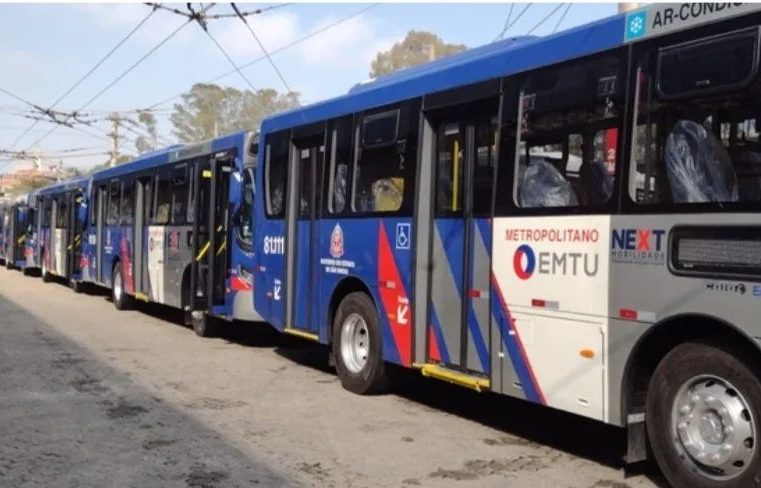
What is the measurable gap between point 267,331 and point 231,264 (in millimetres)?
2428

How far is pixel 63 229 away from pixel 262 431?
789 inches

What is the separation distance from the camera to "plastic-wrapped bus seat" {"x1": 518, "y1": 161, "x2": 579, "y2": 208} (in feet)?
19.4

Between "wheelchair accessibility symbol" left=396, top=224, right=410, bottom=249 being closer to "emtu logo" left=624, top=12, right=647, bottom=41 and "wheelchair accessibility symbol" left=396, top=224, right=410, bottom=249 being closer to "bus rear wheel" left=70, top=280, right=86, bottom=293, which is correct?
"emtu logo" left=624, top=12, right=647, bottom=41

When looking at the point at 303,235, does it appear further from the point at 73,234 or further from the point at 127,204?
the point at 73,234

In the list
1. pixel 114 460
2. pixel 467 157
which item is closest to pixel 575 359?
pixel 467 157

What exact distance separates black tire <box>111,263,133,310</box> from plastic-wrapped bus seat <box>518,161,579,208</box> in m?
13.4

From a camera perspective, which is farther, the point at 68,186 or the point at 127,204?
the point at 68,186

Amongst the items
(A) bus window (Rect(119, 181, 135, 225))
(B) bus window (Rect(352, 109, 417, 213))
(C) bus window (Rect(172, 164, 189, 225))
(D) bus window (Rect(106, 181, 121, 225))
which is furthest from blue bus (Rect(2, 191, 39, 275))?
(B) bus window (Rect(352, 109, 417, 213))

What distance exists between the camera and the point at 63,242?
24.8 meters

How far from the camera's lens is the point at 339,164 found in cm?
884

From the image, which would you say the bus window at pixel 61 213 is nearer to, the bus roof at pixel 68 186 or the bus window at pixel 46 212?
the bus roof at pixel 68 186

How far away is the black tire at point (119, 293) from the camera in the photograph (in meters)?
18.1

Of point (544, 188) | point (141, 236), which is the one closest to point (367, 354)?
point (544, 188)

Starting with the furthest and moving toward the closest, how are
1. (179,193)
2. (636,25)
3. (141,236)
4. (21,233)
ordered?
1. (21,233)
2. (141,236)
3. (179,193)
4. (636,25)
